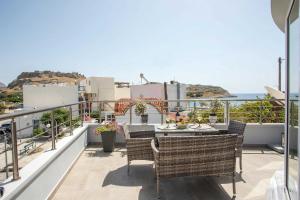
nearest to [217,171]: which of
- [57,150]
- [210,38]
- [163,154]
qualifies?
[163,154]

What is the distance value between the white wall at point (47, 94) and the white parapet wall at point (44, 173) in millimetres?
26280

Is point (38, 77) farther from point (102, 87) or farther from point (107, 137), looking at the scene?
point (107, 137)

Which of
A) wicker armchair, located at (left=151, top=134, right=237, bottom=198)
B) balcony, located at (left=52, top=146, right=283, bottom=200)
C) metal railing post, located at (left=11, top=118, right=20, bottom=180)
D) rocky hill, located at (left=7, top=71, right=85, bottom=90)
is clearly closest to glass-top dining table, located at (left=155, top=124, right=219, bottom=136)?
balcony, located at (left=52, top=146, right=283, bottom=200)

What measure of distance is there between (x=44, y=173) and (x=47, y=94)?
95.5ft

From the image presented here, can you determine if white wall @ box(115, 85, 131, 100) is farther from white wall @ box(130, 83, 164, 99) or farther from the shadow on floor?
the shadow on floor

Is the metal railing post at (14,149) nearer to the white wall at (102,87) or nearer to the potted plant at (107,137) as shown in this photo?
the potted plant at (107,137)

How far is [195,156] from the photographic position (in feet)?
9.71

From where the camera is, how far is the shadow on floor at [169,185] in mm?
3088

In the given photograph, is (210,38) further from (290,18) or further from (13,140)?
(13,140)

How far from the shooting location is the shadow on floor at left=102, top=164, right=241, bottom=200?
3088mm

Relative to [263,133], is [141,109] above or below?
above

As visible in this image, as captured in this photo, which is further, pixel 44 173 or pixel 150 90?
pixel 150 90

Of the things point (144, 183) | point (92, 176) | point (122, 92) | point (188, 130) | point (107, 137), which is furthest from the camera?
point (122, 92)

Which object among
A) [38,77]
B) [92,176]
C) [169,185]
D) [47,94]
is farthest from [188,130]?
[38,77]
